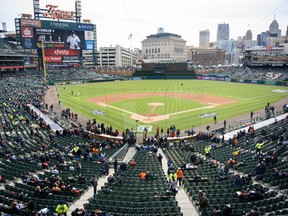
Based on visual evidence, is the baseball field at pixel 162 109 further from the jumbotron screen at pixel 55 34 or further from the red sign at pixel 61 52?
the red sign at pixel 61 52

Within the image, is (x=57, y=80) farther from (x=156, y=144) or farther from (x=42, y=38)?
(x=156, y=144)

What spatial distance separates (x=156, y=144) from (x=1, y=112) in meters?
20.0

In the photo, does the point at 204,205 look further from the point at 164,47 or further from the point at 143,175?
the point at 164,47

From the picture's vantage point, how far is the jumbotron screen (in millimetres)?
80081

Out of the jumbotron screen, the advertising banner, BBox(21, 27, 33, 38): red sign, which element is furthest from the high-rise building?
BBox(21, 27, 33, 38): red sign

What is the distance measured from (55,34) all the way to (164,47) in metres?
99.1

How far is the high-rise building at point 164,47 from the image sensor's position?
173 m

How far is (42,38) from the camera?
82500mm

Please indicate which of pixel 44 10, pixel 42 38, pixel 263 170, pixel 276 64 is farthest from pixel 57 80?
pixel 263 170

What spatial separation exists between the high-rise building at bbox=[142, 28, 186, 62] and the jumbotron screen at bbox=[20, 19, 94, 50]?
84.2m

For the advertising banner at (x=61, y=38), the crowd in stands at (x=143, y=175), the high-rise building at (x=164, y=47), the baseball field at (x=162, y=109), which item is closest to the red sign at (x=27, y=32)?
the advertising banner at (x=61, y=38)

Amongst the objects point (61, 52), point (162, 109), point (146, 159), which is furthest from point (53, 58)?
point (146, 159)

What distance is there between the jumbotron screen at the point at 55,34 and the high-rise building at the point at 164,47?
3314 inches

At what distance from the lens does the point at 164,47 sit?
173500 millimetres
